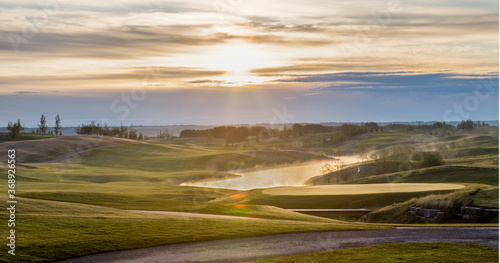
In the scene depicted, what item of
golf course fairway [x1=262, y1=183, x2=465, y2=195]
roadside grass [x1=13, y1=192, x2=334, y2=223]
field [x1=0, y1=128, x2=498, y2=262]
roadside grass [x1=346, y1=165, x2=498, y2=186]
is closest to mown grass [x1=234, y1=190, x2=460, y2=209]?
field [x1=0, y1=128, x2=498, y2=262]

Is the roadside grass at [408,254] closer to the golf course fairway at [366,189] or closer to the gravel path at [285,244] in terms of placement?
the gravel path at [285,244]

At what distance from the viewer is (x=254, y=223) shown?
27.6 meters

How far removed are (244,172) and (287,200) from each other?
7526cm

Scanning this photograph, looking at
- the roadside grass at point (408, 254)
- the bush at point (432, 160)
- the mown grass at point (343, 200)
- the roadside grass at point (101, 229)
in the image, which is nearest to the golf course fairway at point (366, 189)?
the mown grass at point (343, 200)

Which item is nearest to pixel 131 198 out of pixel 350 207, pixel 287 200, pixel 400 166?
pixel 287 200

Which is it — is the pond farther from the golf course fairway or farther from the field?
the golf course fairway

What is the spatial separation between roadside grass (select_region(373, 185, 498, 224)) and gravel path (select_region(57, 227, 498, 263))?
24.6 ft

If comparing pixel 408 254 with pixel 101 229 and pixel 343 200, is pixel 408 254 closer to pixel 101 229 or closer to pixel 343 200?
pixel 101 229

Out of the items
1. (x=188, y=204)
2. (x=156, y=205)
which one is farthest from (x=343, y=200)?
(x=156, y=205)

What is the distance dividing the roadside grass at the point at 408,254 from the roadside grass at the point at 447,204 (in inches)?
515

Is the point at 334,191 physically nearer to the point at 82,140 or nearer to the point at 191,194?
the point at 191,194

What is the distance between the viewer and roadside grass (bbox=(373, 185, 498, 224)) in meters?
32.9

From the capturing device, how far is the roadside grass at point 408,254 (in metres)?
18.6

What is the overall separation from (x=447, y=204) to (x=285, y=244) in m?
17.3
